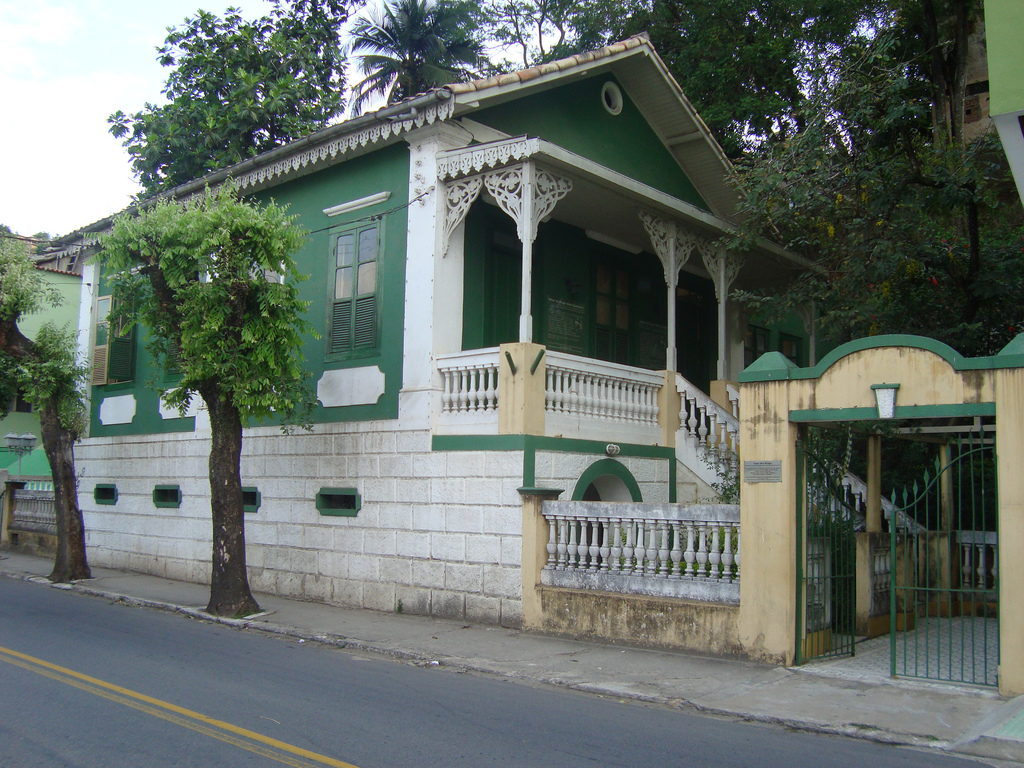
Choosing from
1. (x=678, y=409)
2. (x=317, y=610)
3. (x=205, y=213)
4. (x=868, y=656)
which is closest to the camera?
(x=868, y=656)

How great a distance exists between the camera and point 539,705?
288 inches

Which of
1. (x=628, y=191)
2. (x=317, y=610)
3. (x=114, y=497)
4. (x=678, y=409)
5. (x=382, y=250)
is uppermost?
(x=628, y=191)

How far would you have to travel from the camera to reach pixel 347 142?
42.8ft

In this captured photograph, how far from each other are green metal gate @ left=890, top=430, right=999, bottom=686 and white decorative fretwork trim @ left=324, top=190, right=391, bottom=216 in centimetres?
788

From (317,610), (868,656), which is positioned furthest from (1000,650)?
(317,610)

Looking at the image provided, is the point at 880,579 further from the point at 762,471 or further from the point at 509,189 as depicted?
the point at 509,189

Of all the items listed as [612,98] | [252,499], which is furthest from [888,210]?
Answer: [252,499]

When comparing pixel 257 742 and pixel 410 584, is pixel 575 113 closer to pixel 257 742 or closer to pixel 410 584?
pixel 410 584

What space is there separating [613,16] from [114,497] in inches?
648

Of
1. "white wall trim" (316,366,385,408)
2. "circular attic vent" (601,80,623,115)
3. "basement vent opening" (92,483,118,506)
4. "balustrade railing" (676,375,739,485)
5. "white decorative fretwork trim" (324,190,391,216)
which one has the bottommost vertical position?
"basement vent opening" (92,483,118,506)

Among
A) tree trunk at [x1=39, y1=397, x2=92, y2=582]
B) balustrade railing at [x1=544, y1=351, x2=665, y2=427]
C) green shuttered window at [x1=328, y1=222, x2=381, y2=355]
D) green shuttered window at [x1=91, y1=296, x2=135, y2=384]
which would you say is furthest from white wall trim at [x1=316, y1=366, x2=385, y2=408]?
green shuttered window at [x1=91, y1=296, x2=135, y2=384]

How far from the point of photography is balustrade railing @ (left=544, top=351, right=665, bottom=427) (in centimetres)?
1159

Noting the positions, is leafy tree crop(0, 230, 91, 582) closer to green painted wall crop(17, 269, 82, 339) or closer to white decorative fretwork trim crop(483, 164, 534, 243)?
white decorative fretwork trim crop(483, 164, 534, 243)

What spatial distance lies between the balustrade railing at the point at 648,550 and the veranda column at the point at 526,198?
2433 mm
